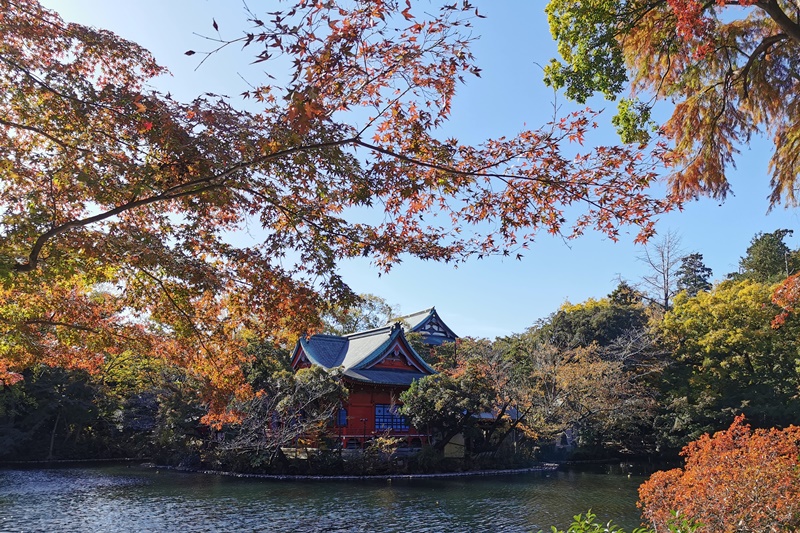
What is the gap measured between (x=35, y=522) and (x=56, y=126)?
8.53 meters

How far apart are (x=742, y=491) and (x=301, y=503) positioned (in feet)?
29.1

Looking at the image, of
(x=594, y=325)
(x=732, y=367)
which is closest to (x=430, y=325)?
(x=594, y=325)

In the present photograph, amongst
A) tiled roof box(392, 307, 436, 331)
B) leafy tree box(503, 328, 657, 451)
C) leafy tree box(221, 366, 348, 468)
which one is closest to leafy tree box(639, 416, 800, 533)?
leafy tree box(221, 366, 348, 468)

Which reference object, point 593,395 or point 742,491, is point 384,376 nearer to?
point 593,395

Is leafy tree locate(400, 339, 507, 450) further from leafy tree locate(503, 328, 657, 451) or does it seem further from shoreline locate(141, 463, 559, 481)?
leafy tree locate(503, 328, 657, 451)

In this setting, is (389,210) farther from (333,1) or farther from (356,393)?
(356,393)

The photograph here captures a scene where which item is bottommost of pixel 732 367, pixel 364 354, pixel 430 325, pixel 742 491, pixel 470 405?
pixel 742 491

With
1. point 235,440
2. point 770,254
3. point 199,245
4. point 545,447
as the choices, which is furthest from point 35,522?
point 770,254

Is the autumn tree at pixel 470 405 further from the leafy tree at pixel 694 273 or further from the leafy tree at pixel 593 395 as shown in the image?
the leafy tree at pixel 694 273

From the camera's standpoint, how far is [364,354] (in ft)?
69.2

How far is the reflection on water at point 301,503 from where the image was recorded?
988cm

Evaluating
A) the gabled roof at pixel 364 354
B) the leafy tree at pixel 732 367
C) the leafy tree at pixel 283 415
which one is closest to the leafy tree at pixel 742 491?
the leafy tree at pixel 283 415

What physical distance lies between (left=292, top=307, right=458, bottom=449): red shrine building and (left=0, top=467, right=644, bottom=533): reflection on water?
3237 mm

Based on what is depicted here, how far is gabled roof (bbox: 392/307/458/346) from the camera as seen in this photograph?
120ft
